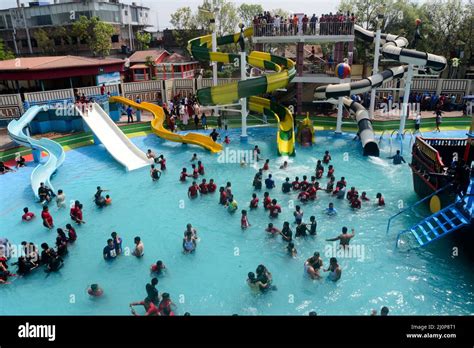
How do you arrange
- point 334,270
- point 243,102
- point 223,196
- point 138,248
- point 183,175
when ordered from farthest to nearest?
point 243,102 < point 183,175 < point 223,196 < point 138,248 < point 334,270

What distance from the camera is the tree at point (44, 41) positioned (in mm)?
47469

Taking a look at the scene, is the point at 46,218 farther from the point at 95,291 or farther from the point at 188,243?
the point at 188,243

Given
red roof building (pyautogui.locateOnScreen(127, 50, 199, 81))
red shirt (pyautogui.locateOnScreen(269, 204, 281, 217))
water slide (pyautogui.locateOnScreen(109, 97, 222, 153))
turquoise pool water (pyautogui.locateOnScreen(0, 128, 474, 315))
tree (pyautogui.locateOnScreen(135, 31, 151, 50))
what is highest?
tree (pyautogui.locateOnScreen(135, 31, 151, 50))

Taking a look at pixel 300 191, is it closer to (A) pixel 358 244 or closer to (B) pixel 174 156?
(A) pixel 358 244

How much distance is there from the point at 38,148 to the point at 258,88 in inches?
426

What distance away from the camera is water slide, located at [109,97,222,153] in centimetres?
1948

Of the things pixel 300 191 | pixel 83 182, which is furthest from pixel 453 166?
pixel 83 182

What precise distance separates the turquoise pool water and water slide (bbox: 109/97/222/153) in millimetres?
3601

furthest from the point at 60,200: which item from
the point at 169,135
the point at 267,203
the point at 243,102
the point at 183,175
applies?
the point at 243,102

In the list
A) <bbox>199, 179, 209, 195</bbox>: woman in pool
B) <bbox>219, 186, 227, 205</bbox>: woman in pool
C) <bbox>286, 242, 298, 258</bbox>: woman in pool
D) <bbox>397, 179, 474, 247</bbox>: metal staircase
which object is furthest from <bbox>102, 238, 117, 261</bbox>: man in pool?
<bbox>397, 179, 474, 247</bbox>: metal staircase

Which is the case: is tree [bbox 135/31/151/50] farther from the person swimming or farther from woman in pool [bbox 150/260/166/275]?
woman in pool [bbox 150/260/166/275]

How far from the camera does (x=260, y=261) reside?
33.3 feet

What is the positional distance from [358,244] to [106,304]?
6.90 m

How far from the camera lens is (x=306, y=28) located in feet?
73.8
